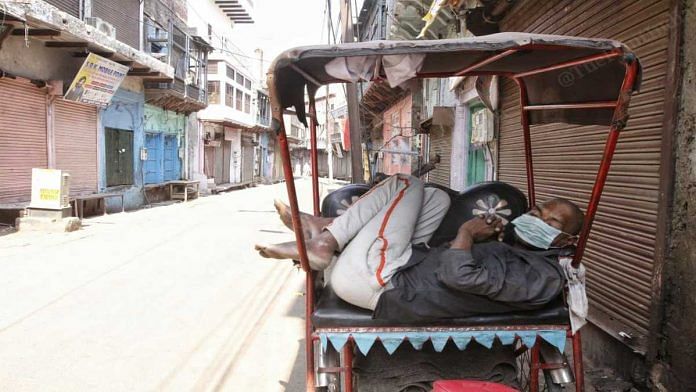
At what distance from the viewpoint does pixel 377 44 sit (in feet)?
7.24

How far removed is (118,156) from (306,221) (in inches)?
644

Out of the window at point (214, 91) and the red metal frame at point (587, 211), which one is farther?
the window at point (214, 91)

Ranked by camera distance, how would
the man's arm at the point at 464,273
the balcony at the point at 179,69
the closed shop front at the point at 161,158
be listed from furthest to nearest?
the closed shop front at the point at 161,158 < the balcony at the point at 179,69 < the man's arm at the point at 464,273

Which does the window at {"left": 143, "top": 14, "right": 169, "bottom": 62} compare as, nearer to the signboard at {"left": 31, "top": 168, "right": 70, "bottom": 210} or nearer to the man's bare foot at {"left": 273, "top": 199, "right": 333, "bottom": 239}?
the signboard at {"left": 31, "top": 168, "right": 70, "bottom": 210}

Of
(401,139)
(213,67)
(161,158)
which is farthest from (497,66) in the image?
(213,67)

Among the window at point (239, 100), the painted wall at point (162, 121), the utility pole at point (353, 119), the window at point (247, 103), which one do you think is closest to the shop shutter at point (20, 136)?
the painted wall at point (162, 121)

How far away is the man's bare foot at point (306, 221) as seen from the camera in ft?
10.2

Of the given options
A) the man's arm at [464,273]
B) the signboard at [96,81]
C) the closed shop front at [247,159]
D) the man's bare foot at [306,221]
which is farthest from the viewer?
the closed shop front at [247,159]

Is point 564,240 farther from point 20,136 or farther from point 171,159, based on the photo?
point 171,159

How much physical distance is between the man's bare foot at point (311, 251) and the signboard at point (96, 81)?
12.9 m

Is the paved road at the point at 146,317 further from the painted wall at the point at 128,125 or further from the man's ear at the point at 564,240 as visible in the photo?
the painted wall at the point at 128,125

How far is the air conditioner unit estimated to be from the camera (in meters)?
14.0

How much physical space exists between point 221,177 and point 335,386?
3016 cm

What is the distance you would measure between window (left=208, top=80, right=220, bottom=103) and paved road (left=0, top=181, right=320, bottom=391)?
1951 cm
